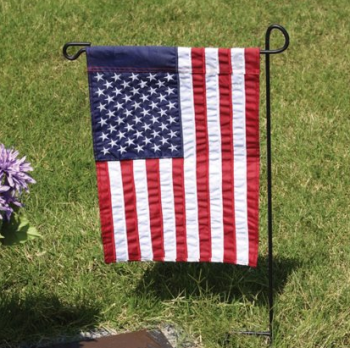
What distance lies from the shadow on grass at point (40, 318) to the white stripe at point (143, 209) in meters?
0.49

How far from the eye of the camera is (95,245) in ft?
14.3

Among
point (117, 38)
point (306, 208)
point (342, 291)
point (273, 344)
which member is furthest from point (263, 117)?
point (273, 344)

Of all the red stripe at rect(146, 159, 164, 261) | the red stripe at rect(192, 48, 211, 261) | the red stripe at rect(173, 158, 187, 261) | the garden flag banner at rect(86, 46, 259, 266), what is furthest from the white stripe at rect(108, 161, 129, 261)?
the red stripe at rect(192, 48, 211, 261)

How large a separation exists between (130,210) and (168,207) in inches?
7.3

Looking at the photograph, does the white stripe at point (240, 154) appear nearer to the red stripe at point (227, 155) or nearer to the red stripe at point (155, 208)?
the red stripe at point (227, 155)

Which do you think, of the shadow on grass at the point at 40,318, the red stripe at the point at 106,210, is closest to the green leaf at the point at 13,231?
the red stripe at the point at 106,210

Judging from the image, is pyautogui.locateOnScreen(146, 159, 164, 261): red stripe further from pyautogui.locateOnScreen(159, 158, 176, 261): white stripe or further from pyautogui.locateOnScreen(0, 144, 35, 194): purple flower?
pyautogui.locateOnScreen(0, 144, 35, 194): purple flower

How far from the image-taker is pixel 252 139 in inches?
134

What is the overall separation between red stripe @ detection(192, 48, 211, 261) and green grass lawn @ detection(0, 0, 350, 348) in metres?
0.48

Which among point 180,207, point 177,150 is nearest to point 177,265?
point 180,207

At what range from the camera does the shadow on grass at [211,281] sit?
157 inches

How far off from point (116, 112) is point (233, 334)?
4.20ft

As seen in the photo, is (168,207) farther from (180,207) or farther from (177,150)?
(177,150)

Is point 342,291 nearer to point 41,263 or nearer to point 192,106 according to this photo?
point 192,106
